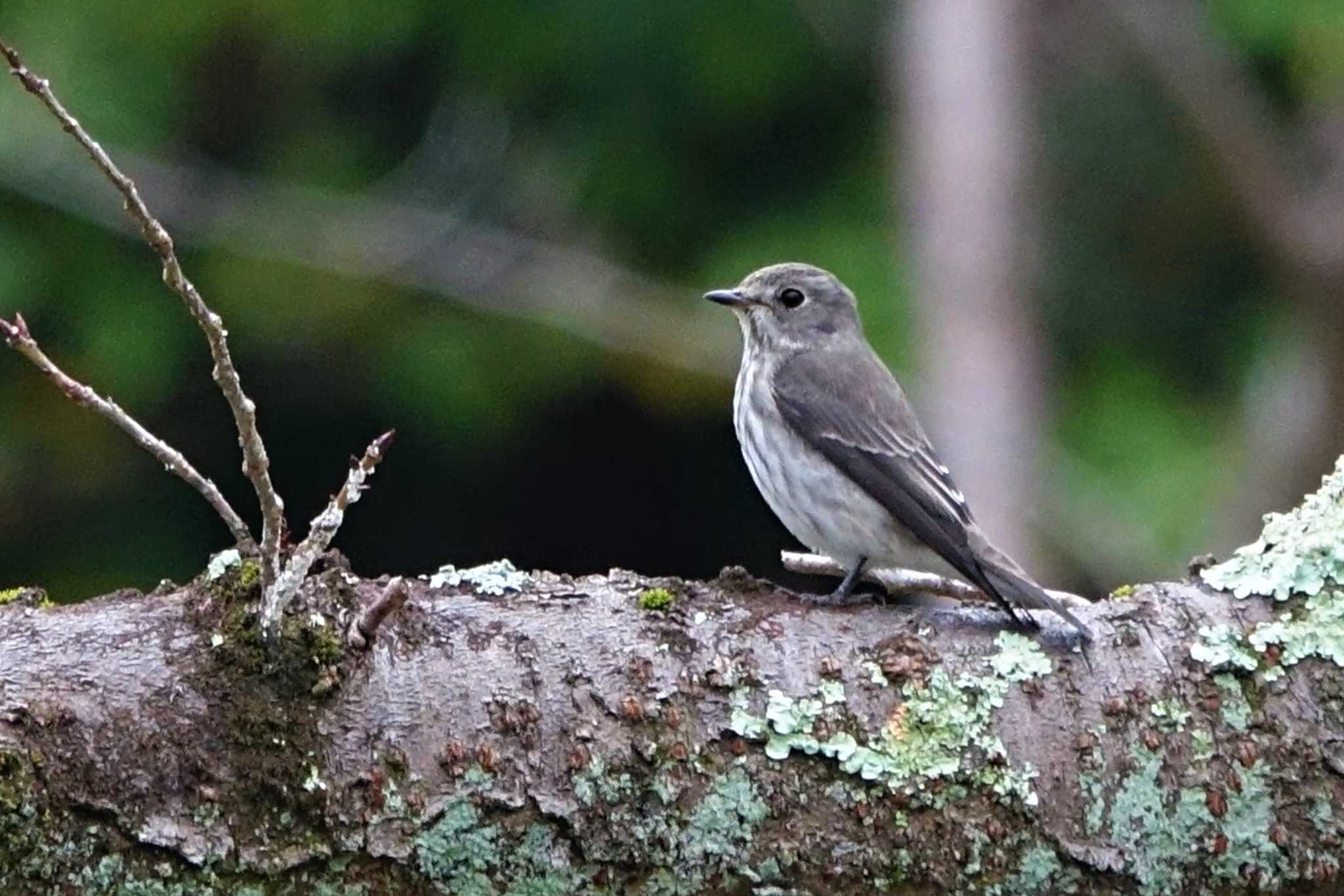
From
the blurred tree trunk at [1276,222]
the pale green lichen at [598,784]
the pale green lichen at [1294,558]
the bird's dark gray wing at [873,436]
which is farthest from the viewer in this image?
the blurred tree trunk at [1276,222]

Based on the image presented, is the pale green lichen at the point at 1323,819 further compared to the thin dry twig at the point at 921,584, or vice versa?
the thin dry twig at the point at 921,584

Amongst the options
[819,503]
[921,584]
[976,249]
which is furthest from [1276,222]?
[921,584]

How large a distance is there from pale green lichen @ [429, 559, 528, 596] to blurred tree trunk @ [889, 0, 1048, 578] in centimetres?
409

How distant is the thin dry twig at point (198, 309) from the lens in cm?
272

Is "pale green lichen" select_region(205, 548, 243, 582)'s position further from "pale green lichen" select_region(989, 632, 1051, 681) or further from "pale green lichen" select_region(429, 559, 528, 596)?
"pale green lichen" select_region(989, 632, 1051, 681)

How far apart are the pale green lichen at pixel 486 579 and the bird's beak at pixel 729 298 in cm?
227

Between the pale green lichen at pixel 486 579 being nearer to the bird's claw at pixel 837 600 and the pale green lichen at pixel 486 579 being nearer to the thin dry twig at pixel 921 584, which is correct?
the bird's claw at pixel 837 600

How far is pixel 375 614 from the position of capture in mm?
3160

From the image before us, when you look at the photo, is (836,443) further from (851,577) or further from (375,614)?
(375,614)

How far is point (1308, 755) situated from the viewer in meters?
3.33

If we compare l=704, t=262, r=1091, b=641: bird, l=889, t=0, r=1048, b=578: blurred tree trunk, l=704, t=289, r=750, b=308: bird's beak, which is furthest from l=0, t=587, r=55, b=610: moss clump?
l=889, t=0, r=1048, b=578: blurred tree trunk

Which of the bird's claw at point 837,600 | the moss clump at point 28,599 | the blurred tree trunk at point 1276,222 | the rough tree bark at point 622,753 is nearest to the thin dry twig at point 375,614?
the rough tree bark at point 622,753

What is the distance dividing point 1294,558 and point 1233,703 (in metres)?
0.34

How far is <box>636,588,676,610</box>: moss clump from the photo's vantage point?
346cm
